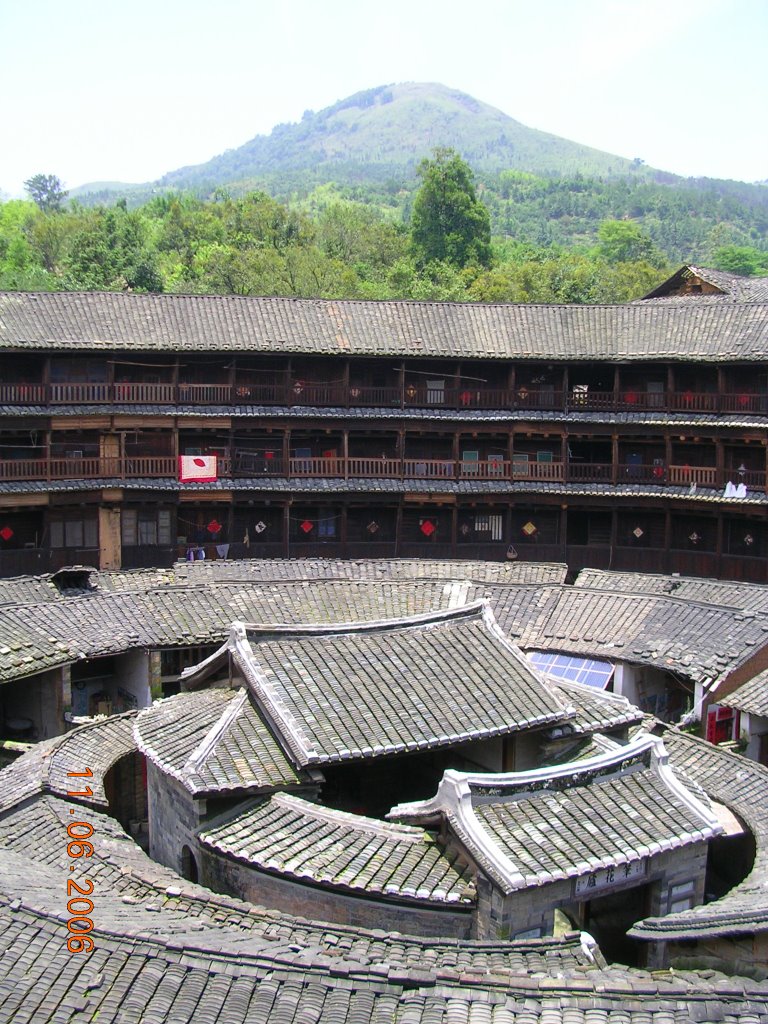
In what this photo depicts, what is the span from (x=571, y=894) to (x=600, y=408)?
3405 cm

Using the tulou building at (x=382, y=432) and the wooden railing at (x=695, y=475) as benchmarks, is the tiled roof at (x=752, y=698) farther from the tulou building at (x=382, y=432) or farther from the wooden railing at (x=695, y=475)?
the wooden railing at (x=695, y=475)

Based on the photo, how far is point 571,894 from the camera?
19.7 m

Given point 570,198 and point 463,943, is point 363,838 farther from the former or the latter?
point 570,198

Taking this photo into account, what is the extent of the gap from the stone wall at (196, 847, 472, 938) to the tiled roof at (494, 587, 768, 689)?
1433 cm

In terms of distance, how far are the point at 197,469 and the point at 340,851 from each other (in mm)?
31511

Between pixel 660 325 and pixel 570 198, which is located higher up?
pixel 570 198

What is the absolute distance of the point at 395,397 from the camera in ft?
168

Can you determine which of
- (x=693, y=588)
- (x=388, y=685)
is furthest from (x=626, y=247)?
(x=388, y=685)

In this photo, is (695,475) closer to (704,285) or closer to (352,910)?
(704,285)

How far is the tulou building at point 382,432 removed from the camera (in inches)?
1907

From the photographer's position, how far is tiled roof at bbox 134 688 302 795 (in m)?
21.2

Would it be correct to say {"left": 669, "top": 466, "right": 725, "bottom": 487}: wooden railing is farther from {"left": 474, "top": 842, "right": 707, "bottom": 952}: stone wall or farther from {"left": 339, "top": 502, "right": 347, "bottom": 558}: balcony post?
{"left": 474, "top": 842, "right": 707, "bottom": 952}: stone wall

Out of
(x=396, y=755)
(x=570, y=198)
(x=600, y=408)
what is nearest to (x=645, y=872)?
(x=396, y=755)
